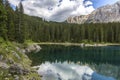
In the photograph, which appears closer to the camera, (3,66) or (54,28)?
(3,66)

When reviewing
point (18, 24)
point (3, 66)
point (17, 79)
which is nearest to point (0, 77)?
point (17, 79)

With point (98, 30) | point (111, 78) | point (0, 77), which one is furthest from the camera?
point (98, 30)

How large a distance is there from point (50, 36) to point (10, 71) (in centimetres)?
14126

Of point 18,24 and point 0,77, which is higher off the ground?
point 18,24

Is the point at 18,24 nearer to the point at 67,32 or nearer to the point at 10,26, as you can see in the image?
the point at 10,26

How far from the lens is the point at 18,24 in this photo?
8812cm

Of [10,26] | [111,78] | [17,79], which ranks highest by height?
[10,26]

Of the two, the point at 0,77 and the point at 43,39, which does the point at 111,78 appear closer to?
the point at 0,77

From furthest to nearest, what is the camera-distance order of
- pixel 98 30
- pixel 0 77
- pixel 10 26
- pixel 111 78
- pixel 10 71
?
pixel 98 30 < pixel 10 26 < pixel 111 78 < pixel 10 71 < pixel 0 77

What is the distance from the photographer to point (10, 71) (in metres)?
31.6

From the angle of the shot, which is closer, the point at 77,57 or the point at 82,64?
the point at 82,64

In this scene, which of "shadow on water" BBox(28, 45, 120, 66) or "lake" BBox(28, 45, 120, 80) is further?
"shadow on water" BBox(28, 45, 120, 66)

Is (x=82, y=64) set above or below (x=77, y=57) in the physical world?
below

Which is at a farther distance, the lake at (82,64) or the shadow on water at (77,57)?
the shadow on water at (77,57)
